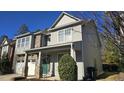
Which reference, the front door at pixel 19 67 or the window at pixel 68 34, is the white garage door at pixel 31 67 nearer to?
the front door at pixel 19 67

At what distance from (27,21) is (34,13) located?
40.2 inches

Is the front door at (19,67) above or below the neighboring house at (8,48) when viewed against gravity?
below

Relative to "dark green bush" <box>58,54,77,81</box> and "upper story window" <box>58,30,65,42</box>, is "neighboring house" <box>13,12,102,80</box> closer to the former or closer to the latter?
"upper story window" <box>58,30,65,42</box>

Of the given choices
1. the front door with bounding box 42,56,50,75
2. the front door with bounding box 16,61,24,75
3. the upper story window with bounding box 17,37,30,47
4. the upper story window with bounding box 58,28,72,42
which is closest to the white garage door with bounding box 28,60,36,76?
the front door with bounding box 16,61,24,75

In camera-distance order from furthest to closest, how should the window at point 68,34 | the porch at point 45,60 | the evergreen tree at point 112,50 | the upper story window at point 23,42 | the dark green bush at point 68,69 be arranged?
the upper story window at point 23,42 → the window at point 68,34 → the porch at point 45,60 → the dark green bush at point 68,69 → the evergreen tree at point 112,50

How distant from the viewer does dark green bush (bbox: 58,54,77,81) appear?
930 centimetres

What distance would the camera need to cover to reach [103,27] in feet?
13.1

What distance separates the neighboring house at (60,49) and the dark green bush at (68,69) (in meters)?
0.72

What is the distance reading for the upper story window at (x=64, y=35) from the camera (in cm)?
1256

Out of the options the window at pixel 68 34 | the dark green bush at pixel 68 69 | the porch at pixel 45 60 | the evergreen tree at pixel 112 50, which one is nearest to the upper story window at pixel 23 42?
the porch at pixel 45 60

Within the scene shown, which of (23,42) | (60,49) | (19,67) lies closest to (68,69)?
A: (60,49)

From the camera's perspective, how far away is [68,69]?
31.0 feet
